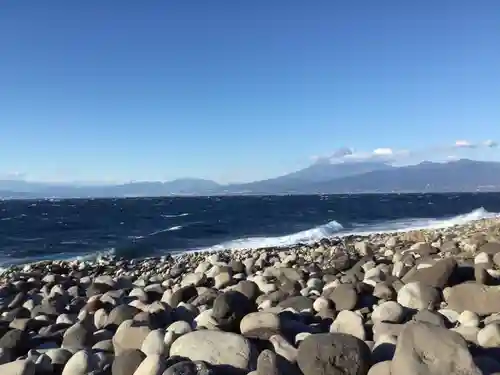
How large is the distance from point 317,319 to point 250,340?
110cm

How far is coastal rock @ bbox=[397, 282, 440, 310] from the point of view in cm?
447

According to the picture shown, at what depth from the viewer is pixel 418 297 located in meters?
4.54

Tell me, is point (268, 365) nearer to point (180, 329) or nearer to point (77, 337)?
point (180, 329)

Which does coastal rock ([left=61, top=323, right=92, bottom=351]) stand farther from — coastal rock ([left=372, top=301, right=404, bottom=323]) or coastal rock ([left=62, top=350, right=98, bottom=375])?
coastal rock ([left=372, top=301, right=404, bottom=323])

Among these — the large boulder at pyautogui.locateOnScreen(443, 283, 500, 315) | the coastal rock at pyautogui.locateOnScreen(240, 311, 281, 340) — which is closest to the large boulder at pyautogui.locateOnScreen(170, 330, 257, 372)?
the coastal rock at pyautogui.locateOnScreen(240, 311, 281, 340)

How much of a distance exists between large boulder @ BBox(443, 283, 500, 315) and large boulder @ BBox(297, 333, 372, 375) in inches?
63.0

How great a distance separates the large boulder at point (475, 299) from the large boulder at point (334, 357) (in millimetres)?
1599

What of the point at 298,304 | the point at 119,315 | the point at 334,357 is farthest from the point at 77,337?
the point at 334,357

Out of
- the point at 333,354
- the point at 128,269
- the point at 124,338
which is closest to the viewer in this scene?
the point at 333,354

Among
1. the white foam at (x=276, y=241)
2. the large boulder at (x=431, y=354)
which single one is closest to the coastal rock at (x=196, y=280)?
the large boulder at (x=431, y=354)

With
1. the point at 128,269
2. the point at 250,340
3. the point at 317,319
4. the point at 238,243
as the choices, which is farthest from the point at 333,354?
the point at 238,243

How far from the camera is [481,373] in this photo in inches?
104

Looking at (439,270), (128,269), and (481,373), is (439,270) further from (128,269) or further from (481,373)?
(128,269)

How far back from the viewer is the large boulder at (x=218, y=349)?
320 centimetres
